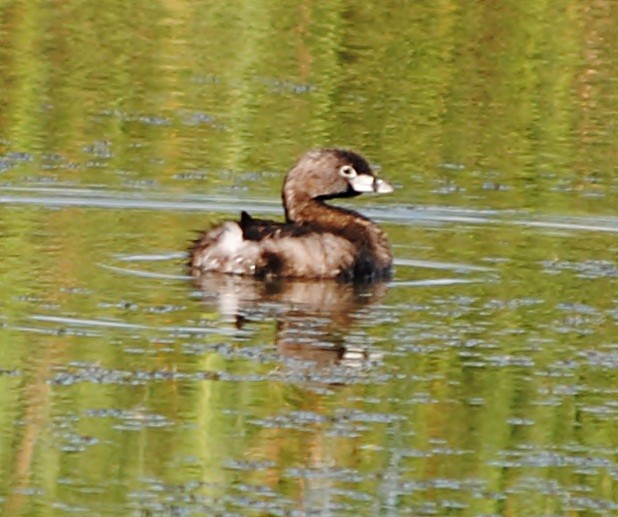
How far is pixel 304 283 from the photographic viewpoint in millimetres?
11969

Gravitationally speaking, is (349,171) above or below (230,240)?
above

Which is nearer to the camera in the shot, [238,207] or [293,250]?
[293,250]

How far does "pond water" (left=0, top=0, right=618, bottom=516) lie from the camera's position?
7.82 metres

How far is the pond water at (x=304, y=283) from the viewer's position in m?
7.82

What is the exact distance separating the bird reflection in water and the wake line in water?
214cm

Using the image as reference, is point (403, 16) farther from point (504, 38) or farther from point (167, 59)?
point (167, 59)

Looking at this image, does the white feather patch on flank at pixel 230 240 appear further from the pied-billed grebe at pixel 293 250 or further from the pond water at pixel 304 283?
the pond water at pixel 304 283

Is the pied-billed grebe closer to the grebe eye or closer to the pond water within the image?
the pond water

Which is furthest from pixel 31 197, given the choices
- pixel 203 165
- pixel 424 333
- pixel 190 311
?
pixel 424 333

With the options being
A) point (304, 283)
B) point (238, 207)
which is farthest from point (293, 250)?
point (238, 207)

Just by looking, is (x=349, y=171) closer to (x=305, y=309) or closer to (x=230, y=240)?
(x=230, y=240)

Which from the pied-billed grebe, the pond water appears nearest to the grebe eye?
the pied-billed grebe

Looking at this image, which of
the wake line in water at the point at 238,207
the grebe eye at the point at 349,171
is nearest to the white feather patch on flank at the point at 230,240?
the grebe eye at the point at 349,171

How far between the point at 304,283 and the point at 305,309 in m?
0.94
